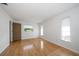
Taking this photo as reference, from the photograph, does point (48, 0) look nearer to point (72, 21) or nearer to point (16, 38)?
point (72, 21)

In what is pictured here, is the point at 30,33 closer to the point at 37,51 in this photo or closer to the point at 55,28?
the point at 55,28

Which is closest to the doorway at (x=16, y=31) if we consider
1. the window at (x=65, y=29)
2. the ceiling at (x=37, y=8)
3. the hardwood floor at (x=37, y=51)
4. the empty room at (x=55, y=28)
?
the empty room at (x=55, y=28)

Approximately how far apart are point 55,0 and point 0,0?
32.7 inches

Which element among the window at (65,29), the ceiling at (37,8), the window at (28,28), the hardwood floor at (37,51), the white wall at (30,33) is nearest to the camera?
the ceiling at (37,8)

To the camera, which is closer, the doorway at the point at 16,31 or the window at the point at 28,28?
the doorway at the point at 16,31

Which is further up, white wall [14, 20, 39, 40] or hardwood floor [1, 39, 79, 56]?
white wall [14, 20, 39, 40]

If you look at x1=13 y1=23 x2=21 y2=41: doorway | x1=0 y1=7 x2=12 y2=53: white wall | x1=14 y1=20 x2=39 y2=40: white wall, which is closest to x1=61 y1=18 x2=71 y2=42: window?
x1=0 y1=7 x2=12 y2=53: white wall

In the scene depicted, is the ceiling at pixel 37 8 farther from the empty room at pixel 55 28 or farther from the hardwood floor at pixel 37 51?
the hardwood floor at pixel 37 51

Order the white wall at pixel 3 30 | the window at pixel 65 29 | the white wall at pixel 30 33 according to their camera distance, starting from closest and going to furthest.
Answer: the white wall at pixel 3 30 → the window at pixel 65 29 → the white wall at pixel 30 33

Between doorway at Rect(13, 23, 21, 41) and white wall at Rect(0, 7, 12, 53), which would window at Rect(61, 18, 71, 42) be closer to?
white wall at Rect(0, 7, 12, 53)

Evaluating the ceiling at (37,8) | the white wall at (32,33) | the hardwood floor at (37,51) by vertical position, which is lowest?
the hardwood floor at (37,51)

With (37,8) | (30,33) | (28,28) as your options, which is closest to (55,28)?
(37,8)

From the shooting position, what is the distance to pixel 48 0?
1.15 metres

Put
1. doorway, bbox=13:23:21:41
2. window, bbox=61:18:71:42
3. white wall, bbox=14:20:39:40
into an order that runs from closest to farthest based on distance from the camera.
A: window, bbox=61:18:71:42 < doorway, bbox=13:23:21:41 < white wall, bbox=14:20:39:40
